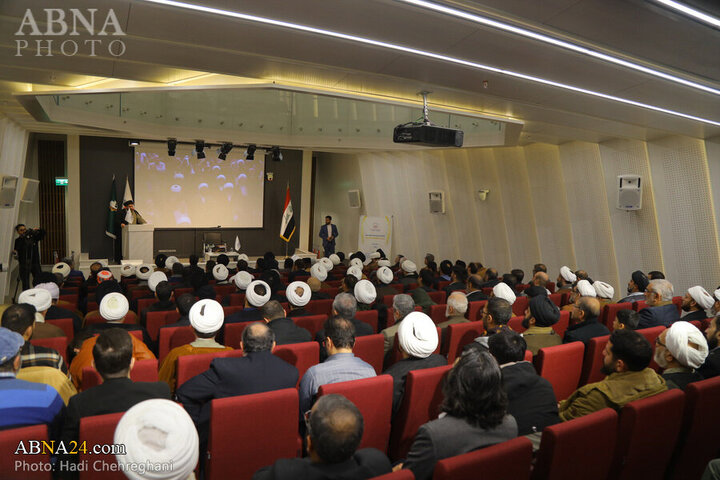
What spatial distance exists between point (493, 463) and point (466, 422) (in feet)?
0.87

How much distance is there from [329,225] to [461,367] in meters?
12.8

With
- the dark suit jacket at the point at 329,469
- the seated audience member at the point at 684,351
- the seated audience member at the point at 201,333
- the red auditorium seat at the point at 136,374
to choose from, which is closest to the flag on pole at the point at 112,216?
the seated audience member at the point at 201,333

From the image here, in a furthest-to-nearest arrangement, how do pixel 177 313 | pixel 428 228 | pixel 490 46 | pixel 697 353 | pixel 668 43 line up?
pixel 428 228
pixel 177 313
pixel 490 46
pixel 668 43
pixel 697 353

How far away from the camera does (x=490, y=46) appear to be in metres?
4.34

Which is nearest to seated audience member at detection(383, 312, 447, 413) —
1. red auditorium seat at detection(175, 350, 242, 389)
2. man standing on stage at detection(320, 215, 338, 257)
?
red auditorium seat at detection(175, 350, 242, 389)

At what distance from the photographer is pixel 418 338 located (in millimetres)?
3283

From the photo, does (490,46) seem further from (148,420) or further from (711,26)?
(148,420)

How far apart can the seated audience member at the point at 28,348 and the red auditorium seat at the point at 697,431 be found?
3742 mm

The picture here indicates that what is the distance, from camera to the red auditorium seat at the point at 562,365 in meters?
3.48

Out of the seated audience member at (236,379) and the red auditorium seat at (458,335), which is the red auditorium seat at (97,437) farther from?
the red auditorium seat at (458,335)

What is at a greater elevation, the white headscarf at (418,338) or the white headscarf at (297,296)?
the white headscarf at (297,296)

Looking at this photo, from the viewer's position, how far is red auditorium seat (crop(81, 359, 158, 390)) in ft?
9.83

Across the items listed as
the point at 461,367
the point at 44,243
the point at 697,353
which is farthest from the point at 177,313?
the point at 44,243

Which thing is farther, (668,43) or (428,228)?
(428,228)
